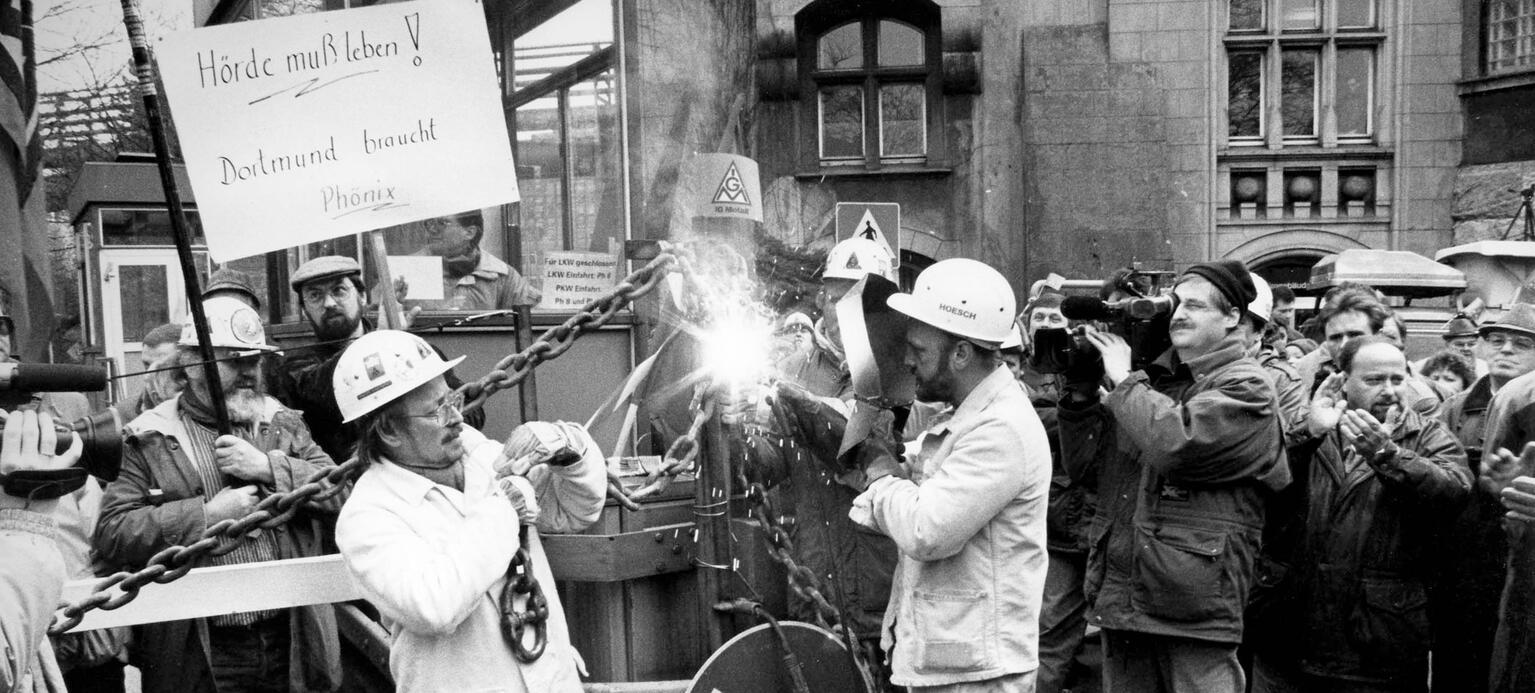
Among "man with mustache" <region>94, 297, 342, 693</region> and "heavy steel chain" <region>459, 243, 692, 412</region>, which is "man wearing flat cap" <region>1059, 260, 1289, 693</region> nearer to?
"heavy steel chain" <region>459, 243, 692, 412</region>

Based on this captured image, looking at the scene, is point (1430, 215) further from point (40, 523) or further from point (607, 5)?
point (40, 523)

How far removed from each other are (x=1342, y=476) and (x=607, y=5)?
3.67m

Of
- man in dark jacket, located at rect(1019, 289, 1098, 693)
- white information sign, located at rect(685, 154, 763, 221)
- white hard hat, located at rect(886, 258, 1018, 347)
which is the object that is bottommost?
man in dark jacket, located at rect(1019, 289, 1098, 693)

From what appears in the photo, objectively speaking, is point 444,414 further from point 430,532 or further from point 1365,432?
point 1365,432

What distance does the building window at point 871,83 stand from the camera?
17.4m

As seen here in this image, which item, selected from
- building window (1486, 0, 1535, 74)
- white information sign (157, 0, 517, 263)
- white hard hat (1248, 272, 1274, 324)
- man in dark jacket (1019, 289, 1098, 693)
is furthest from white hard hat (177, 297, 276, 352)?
building window (1486, 0, 1535, 74)

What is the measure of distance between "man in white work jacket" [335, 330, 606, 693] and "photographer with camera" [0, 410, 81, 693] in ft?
2.06

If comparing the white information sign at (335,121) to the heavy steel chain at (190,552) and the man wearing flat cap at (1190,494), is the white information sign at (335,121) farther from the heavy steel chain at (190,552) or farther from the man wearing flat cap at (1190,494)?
the man wearing flat cap at (1190,494)

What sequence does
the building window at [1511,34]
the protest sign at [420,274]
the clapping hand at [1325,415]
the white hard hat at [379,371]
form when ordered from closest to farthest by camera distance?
the white hard hat at [379,371], the clapping hand at [1325,415], the protest sign at [420,274], the building window at [1511,34]

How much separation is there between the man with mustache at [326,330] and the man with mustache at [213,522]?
0.48 m

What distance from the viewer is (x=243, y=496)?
14.0 ft

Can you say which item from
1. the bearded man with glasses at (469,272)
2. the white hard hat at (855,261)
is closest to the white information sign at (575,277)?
the bearded man with glasses at (469,272)

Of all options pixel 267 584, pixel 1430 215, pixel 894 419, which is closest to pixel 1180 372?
pixel 894 419

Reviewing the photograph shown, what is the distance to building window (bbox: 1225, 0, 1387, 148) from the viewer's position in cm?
1650
